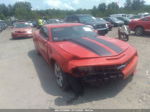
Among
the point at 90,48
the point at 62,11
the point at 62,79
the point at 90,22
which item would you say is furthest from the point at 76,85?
the point at 62,11

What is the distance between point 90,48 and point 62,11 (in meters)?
58.9

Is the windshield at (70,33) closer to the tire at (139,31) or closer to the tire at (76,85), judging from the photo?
the tire at (76,85)

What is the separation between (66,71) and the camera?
4.16m

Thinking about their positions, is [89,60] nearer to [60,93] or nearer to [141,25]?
[60,93]

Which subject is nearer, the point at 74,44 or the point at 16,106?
the point at 16,106

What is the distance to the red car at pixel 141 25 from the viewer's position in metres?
13.2

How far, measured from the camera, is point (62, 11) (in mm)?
61438

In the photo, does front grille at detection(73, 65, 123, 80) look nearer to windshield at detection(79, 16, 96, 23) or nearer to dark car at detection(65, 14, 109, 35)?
dark car at detection(65, 14, 109, 35)

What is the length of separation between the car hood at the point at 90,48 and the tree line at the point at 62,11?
47.9 metres

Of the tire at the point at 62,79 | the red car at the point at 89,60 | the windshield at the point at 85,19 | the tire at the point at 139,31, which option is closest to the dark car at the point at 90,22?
the windshield at the point at 85,19

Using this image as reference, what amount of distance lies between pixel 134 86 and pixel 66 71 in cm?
181

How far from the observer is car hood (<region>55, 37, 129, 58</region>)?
428cm

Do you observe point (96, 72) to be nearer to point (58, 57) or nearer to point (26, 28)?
point (58, 57)

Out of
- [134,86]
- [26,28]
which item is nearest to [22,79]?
[134,86]
